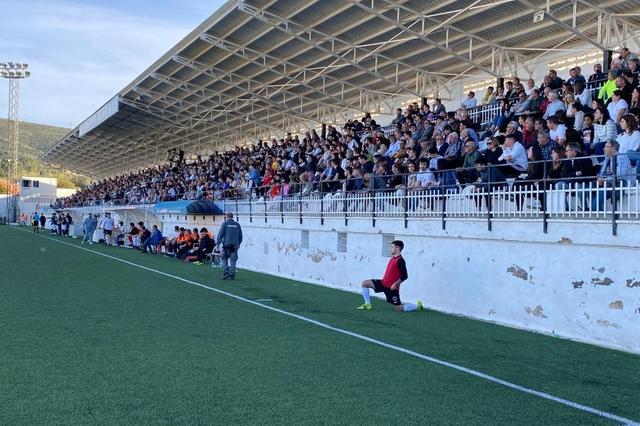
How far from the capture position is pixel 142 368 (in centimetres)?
753

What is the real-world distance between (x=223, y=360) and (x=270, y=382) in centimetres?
122

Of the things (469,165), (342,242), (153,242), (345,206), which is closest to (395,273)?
(469,165)

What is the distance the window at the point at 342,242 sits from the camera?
1745 centimetres

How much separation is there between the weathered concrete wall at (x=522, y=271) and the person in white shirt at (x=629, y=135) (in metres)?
1.58

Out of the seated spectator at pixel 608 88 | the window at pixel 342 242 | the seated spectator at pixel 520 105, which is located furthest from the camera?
the window at pixel 342 242

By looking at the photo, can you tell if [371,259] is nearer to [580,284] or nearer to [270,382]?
[580,284]

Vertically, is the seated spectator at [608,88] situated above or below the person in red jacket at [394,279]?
above

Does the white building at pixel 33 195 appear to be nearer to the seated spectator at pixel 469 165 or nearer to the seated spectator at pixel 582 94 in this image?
the seated spectator at pixel 469 165

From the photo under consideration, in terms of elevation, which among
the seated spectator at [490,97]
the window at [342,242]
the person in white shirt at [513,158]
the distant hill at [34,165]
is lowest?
the window at [342,242]

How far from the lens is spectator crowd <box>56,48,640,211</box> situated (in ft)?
35.1

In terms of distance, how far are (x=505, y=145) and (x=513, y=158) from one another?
0.47 meters

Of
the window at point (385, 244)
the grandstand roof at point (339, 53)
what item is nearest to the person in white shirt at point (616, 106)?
the window at point (385, 244)

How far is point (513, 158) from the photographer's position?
1231 cm

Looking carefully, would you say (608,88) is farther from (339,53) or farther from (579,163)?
(339,53)
